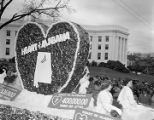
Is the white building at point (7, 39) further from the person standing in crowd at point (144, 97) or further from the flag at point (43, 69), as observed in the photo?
the flag at point (43, 69)

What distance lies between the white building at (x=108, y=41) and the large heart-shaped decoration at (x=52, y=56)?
60.4 m

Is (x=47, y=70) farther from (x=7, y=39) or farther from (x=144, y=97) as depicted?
(x=7, y=39)

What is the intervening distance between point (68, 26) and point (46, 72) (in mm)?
1520

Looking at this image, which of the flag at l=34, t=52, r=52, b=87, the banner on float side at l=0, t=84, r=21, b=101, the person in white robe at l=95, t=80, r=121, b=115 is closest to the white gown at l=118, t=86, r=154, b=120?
the person in white robe at l=95, t=80, r=121, b=115

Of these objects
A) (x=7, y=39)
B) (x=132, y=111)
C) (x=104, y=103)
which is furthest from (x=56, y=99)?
(x=7, y=39)

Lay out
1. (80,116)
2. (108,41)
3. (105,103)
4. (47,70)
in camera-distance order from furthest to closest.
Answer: (108,41)
(47,70)
(105,103)
(80,116)

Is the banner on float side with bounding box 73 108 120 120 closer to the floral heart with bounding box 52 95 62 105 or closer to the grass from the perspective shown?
the floral heart with bounding box 52 95 62 105

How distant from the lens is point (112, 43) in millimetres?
70562

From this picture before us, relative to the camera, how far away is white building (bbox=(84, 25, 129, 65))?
2758 inches

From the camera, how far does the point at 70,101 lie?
7.44m

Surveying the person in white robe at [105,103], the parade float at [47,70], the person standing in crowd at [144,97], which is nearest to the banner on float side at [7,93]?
the parade float at [47,70]

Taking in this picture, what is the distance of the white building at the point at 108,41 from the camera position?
70062 mm

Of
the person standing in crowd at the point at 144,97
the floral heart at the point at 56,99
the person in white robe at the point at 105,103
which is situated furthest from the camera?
the person standing in crowd at the point at 144,97

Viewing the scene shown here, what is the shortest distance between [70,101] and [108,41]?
65.6 meters
